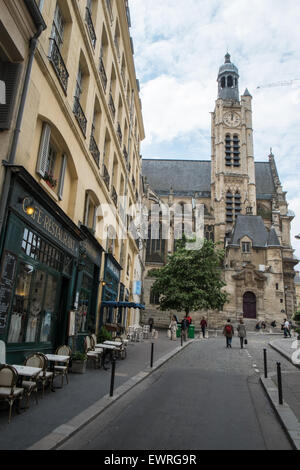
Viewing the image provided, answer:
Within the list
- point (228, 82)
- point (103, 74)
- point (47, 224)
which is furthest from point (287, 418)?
point (228, 82)

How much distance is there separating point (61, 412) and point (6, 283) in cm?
241

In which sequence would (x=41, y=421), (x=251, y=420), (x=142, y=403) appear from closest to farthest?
(x=41, y=421), (x=251, y=420), (x=142, y=403)

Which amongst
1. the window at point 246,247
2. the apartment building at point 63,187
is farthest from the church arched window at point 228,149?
the apartment building at point 63,187

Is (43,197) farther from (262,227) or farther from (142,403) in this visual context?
(262,227)

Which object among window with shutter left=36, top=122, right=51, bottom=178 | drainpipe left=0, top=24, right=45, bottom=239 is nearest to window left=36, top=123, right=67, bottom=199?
window with shutter left=36, top=122, right=51, bottom=178

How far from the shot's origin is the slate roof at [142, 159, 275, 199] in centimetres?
5806

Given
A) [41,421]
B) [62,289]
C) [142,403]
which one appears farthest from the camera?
[62,289]

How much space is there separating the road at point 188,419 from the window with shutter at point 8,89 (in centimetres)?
548

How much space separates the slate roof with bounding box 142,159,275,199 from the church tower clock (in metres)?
4.59

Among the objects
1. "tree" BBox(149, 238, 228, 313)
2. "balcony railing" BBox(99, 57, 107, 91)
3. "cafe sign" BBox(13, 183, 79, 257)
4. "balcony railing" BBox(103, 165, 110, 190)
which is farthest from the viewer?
"tree" BBox(149, 238, 228, 313)

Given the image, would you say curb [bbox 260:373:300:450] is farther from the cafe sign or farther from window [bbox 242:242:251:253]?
window [bbox 242:242:251:253]

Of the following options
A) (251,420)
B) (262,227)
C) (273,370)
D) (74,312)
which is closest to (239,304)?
(262,227)

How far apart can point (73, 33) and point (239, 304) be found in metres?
35.7

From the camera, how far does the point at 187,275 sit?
3006 centimetres
